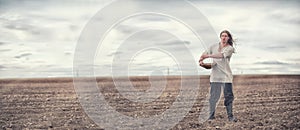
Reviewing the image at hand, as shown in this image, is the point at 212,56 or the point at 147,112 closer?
the point at 212,56

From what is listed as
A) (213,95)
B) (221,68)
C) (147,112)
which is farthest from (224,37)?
(147,112)

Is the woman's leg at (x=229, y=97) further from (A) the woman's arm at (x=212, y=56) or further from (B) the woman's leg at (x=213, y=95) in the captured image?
(A) the woman's arm at (x=212, y=56)

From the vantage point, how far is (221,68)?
568 centimetres

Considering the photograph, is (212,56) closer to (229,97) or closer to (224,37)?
(224,37)

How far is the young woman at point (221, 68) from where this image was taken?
5570 mm

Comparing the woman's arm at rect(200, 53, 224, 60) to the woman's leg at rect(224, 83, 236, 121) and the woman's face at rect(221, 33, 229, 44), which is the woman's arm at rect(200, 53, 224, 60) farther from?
the woman's leg at rect(224, 83, 236, 121)

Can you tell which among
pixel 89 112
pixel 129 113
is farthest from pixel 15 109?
pixel 129 113

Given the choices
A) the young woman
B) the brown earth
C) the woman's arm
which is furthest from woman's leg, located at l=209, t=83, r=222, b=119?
the woman's arm

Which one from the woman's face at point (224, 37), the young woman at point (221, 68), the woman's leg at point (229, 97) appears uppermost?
the woman's face at point (224, 37)

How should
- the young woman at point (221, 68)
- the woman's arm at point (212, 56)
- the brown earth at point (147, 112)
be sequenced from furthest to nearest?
the brown earth at point (147, 112)
the young woman at point (221, 68)
the woman's arm at point (212, 56)

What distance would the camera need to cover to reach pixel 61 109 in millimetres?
6973

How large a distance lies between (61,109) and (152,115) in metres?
1.52

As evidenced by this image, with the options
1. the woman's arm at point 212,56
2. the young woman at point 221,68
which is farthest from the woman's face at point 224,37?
the woman's arm at point 212,56

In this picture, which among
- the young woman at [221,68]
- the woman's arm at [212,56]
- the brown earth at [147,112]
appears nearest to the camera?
the woman's arm at [212,56]
